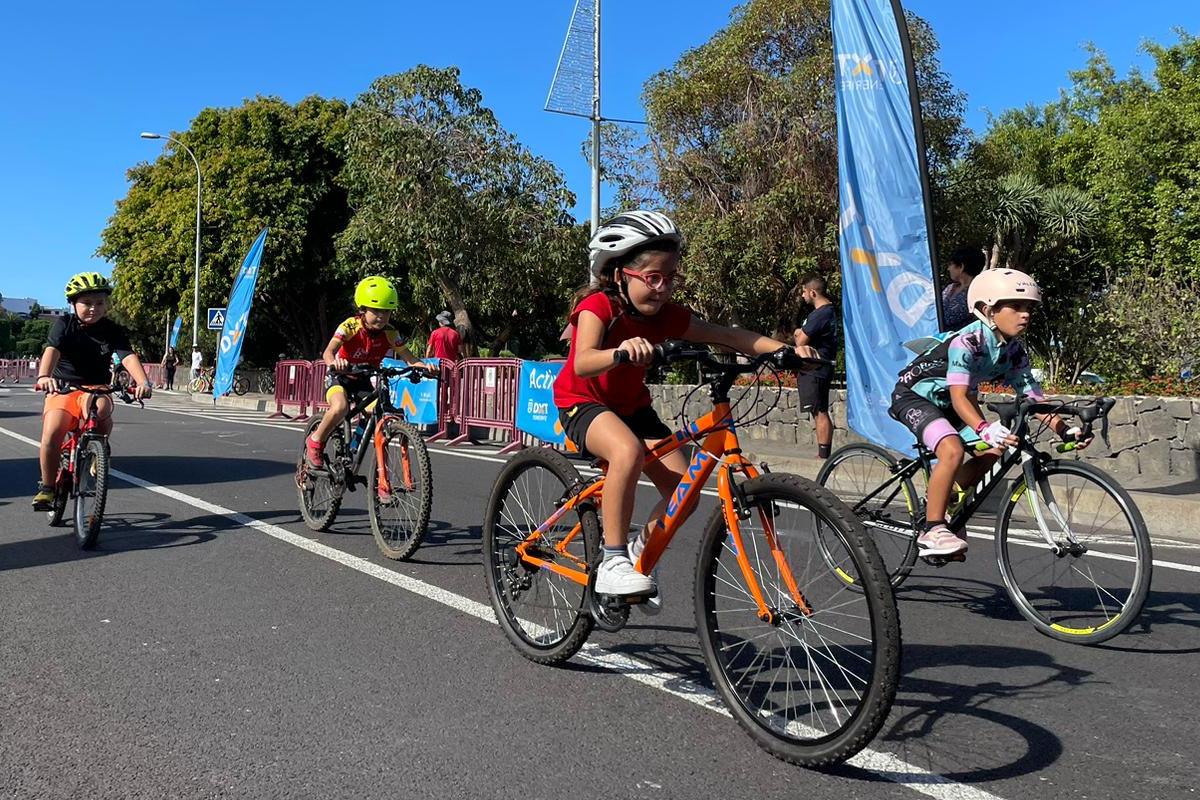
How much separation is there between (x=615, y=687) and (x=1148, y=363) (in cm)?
1297

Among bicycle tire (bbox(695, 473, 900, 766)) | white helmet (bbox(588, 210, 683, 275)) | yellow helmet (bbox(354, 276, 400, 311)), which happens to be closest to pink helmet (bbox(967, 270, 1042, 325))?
white helmet (bbox(588, 210, 683, 275))

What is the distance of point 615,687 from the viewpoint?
3771mm

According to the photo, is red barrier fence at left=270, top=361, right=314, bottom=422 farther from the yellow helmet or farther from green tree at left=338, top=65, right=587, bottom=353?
the yellow helmet

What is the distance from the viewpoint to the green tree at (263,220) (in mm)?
41156

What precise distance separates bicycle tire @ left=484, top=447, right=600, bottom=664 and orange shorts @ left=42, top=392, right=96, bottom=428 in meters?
3.97

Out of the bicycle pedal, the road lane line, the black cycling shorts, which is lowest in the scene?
the road lane line

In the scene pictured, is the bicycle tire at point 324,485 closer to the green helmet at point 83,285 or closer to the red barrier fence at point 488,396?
the green helmet at point 83,285

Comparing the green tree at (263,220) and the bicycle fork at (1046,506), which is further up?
the green tree at (263,220)

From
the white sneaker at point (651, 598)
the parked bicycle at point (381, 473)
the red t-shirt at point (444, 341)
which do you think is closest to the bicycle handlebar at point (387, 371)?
the parked bicycle at point (381, 473)

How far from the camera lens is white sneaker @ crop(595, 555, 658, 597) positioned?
353cm

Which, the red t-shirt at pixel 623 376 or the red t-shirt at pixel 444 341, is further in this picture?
the red t-shirt at pixel 444 341

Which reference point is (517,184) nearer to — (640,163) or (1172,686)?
(640,163)

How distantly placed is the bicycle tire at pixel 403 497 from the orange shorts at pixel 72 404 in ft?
7.09

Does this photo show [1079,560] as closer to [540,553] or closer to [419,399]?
[540,553]
